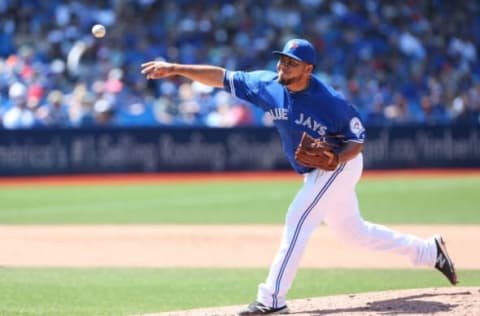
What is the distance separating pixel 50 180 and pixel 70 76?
260 cm

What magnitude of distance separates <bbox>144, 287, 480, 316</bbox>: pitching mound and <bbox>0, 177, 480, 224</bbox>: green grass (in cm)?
603

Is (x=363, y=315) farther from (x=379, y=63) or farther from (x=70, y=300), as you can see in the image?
(x=379, y=63)

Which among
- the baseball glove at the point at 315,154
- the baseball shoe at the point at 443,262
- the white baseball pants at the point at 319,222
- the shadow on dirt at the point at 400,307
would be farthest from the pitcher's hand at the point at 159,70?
the baseball shoe at the point at 443,262

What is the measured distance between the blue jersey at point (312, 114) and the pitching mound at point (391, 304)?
968mm

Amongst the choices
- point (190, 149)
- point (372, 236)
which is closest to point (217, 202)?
point (190, 149)

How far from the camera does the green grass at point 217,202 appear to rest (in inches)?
547

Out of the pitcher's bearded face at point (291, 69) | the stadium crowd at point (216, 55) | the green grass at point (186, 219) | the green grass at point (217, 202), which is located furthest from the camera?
the stadium crowd at point (216, 55)

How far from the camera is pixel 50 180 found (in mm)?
19266

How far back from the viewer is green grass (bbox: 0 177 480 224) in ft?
45.6

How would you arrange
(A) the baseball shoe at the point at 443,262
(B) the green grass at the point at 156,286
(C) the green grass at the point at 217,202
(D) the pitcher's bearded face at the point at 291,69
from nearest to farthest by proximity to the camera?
1. (D) the pitcher's bearded face at the point at 291,69
2. (B) the green grass at the point at 156,286
3. (A) the baseball shoe at the point at 443,262
4. (C) the green grass at the point at 217,202

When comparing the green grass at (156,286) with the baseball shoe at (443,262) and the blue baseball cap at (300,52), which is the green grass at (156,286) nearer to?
the baseball shoe at (443,262)

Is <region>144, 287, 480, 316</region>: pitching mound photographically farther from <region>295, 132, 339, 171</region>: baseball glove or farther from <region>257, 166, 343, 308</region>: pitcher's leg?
<region>295, 132, 339, 171</region>: baseball glove

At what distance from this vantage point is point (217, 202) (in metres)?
16.0

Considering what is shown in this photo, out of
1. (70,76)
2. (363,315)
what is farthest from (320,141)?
(70,76)
